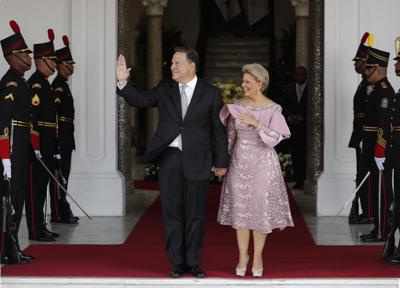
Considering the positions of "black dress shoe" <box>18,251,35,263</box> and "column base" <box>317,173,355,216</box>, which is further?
"column base" <box>317,173,355,216</box>

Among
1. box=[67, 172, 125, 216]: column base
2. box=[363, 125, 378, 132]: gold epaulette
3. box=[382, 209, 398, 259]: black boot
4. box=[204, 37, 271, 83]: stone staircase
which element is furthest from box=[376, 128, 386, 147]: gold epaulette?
box=[204, 37, 271, 83]: stone staircase

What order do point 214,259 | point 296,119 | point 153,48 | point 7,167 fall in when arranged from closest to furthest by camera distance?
point 7,167 → point 214,259 → point 296,119 → point 153,48

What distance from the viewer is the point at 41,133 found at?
968cm

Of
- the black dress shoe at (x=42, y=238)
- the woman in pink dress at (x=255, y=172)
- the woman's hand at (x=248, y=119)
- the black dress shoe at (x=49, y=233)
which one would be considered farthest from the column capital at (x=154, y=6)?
the woman's hand at (x=248, y=119)

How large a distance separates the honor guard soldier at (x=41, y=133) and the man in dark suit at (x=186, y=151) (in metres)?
2.24

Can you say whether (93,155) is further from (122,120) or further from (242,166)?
(242,166)

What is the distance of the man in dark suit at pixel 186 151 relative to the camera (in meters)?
7.30

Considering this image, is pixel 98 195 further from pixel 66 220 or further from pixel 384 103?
pixel 384 103

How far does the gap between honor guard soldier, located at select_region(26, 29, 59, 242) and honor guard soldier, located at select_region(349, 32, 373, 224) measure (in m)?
3.16

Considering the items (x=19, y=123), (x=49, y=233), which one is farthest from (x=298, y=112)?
(x=19, y=123)

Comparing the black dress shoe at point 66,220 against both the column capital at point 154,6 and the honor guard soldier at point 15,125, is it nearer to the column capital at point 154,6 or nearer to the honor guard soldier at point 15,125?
the honor guard soldier at point 15,125

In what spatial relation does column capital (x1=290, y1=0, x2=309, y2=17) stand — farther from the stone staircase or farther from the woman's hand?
the woman's hand

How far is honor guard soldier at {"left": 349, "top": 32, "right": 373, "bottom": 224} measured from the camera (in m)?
10.1

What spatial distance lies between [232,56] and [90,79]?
12392mm
